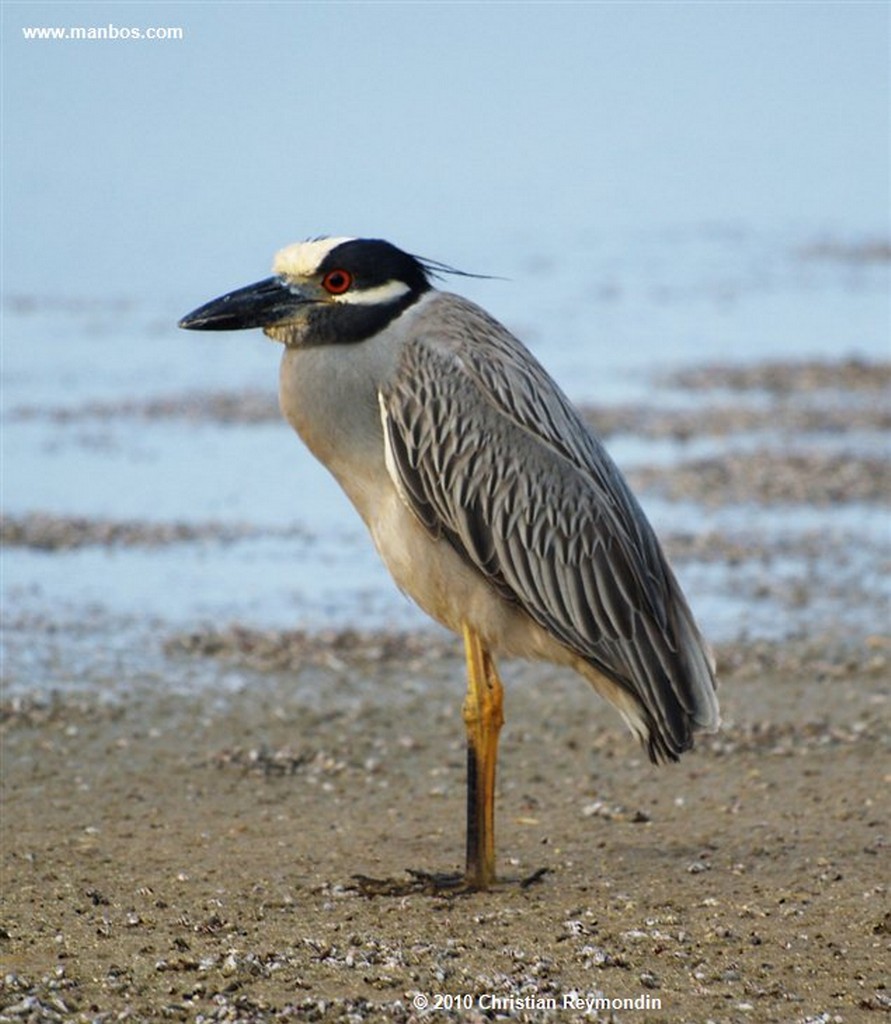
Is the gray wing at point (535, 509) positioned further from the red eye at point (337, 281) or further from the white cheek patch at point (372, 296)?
the red eye at point (337, 281)

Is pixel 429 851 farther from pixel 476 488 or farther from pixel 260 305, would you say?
pixel 260 305

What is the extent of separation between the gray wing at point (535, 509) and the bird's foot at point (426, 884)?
74cm

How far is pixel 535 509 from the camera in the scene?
7469 mm

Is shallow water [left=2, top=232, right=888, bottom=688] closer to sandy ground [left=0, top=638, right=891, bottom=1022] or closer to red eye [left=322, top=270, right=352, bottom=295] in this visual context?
sandy ground [left=0, top=638, right=891, bottom=1022]

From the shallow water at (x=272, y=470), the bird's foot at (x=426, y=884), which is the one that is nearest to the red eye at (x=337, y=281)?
the bird's foot at (x=426, y=884)

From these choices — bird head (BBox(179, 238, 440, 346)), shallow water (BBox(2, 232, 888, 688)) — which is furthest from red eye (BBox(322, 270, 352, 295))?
shallow water (BBox(2, 232, 888, 688))

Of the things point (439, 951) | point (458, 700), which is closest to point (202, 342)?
point (458, 700)

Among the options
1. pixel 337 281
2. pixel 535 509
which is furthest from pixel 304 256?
pixel 535 509

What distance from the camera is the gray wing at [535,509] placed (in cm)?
730

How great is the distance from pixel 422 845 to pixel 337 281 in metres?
2.48

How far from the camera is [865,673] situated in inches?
434

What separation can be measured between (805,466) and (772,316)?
11.0m

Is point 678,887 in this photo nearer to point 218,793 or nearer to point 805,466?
point 218,793

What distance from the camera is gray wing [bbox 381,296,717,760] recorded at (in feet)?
24.0
